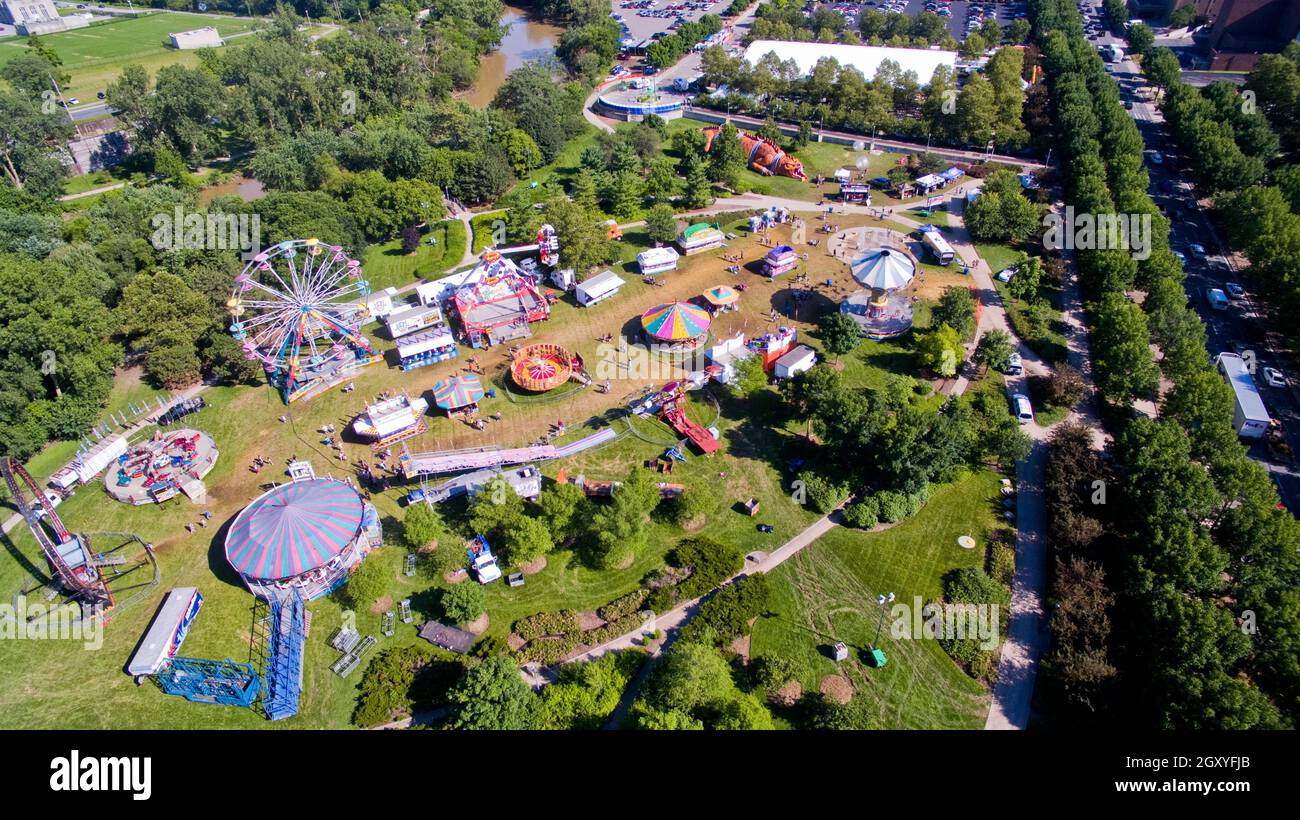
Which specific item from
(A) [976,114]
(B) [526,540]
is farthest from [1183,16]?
(B) [526,540]

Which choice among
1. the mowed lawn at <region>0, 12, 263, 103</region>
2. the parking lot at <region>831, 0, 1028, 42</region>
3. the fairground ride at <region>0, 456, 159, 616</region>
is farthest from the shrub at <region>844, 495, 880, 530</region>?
the mowed lawn at <region>0, 12, 263, 103</region>

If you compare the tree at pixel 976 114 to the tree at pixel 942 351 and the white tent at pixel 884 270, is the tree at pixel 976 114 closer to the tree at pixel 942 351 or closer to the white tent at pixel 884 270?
the white tent at pixel 884 270

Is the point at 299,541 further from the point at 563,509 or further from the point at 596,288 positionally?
the point at 596,288

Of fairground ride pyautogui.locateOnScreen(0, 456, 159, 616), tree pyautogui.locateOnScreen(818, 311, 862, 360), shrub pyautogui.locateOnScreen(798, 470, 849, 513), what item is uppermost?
tree pyautogui.locateOnScreen(818, 311, 862, 360)

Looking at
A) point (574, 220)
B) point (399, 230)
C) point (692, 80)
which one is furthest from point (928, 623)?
point (692, 80)

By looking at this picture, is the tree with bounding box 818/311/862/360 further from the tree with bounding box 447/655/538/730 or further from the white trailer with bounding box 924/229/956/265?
the tree with bounding box 447/655/538/730

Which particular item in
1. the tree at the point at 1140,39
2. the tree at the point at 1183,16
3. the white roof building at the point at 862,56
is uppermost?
the tree at the point at 1183,16

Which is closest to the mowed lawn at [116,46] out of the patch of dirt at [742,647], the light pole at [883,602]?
the patch of dirt at [742,647]
